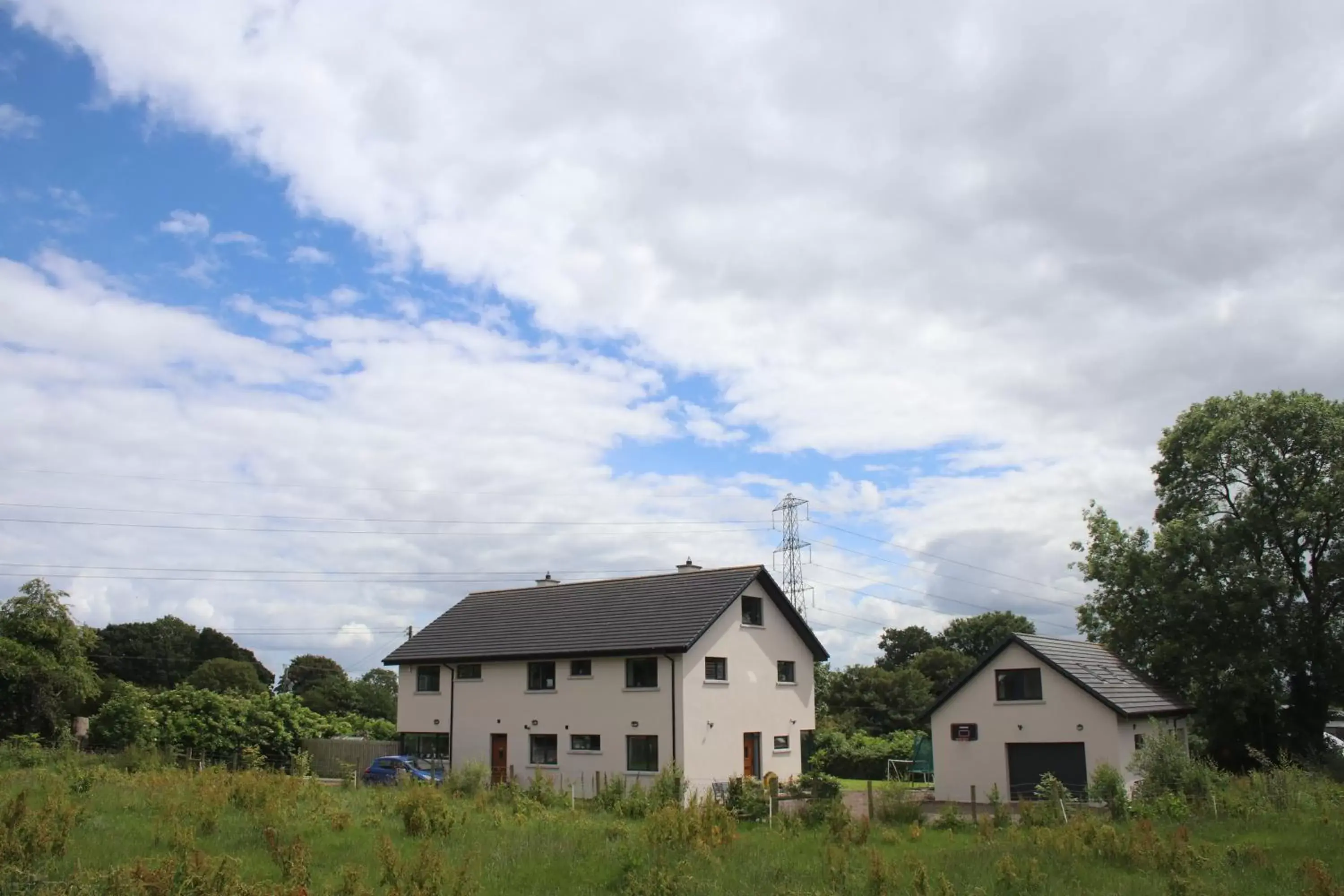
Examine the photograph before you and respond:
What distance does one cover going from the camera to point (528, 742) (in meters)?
37.8

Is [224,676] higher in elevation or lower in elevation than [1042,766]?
higher

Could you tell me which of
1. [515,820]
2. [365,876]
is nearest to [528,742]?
[515,820]

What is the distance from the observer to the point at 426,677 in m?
41.8

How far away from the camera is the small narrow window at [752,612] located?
125ft

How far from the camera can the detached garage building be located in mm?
33625

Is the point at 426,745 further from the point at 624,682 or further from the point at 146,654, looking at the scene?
the point at 146,654

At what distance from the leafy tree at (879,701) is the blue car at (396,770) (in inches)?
1089

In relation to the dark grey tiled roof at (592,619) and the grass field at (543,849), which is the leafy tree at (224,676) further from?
the grass field at (543,849)

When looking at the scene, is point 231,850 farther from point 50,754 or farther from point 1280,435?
point 1280,435

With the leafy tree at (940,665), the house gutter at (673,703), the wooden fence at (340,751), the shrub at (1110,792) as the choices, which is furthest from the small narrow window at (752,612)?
the leafy tree at (940,665)

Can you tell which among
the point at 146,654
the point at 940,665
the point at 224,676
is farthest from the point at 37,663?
the point at 940,665

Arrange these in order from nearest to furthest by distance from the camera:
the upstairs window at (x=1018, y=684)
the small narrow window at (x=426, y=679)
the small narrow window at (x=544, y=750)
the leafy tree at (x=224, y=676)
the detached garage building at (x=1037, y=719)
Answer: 1. the detached garage building at (x=1037, y=719)
2. the upstairs window at (x=1018, y=684)
3. the small narrow window at (x=544, y=750)
4. the small narrow window at (x=426, y=679)
5. the leafy tree at (x=224, y=676)

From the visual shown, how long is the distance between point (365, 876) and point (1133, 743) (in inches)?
1087

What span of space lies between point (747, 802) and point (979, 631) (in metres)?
59.7
